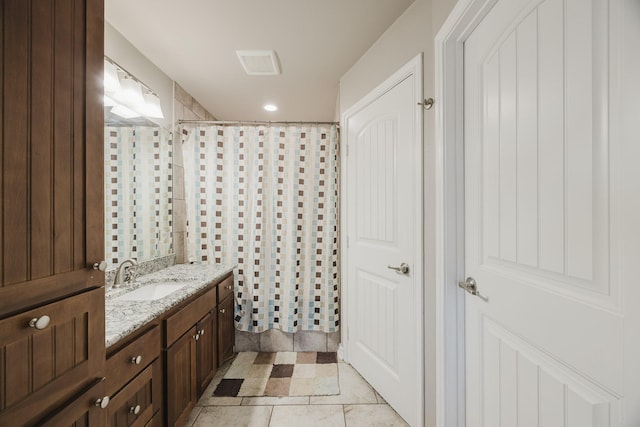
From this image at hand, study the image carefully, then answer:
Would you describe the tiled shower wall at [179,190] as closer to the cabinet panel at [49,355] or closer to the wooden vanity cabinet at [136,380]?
the wooden vanity cabinet at [136,380]

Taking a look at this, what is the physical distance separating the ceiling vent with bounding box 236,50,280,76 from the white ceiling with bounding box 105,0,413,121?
43 millimetres

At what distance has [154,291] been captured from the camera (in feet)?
5.79

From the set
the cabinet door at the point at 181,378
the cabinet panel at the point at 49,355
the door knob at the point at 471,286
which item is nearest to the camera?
the cabinet panel at the point at 49,355

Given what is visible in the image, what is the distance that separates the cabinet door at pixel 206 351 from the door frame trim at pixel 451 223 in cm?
137

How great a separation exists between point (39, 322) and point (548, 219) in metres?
1.32

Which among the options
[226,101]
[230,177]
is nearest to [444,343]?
[230,177]

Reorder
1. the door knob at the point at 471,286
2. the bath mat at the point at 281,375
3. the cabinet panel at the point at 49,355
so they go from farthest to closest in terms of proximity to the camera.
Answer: the bath mat at the point at 281,375, the door knob at the point at 471,286, the cabinet panel at the point at 49,355

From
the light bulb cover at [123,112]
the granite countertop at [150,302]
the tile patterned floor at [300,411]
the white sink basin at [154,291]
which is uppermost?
the light bulb cover at [123,112]

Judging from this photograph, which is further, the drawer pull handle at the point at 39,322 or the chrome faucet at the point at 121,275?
the chrome faucet at the point at 121,275

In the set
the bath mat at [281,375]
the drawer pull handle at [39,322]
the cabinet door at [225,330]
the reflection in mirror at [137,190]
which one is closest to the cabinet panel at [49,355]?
the drawer pull handle at [39,322]

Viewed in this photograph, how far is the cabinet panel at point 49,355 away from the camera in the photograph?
574mm

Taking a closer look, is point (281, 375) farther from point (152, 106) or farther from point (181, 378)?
point (152, 106)

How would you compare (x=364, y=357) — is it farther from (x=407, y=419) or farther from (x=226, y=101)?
(x=226, y=101)

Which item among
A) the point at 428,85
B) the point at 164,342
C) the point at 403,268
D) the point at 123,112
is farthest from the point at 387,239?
the point at 123,112
